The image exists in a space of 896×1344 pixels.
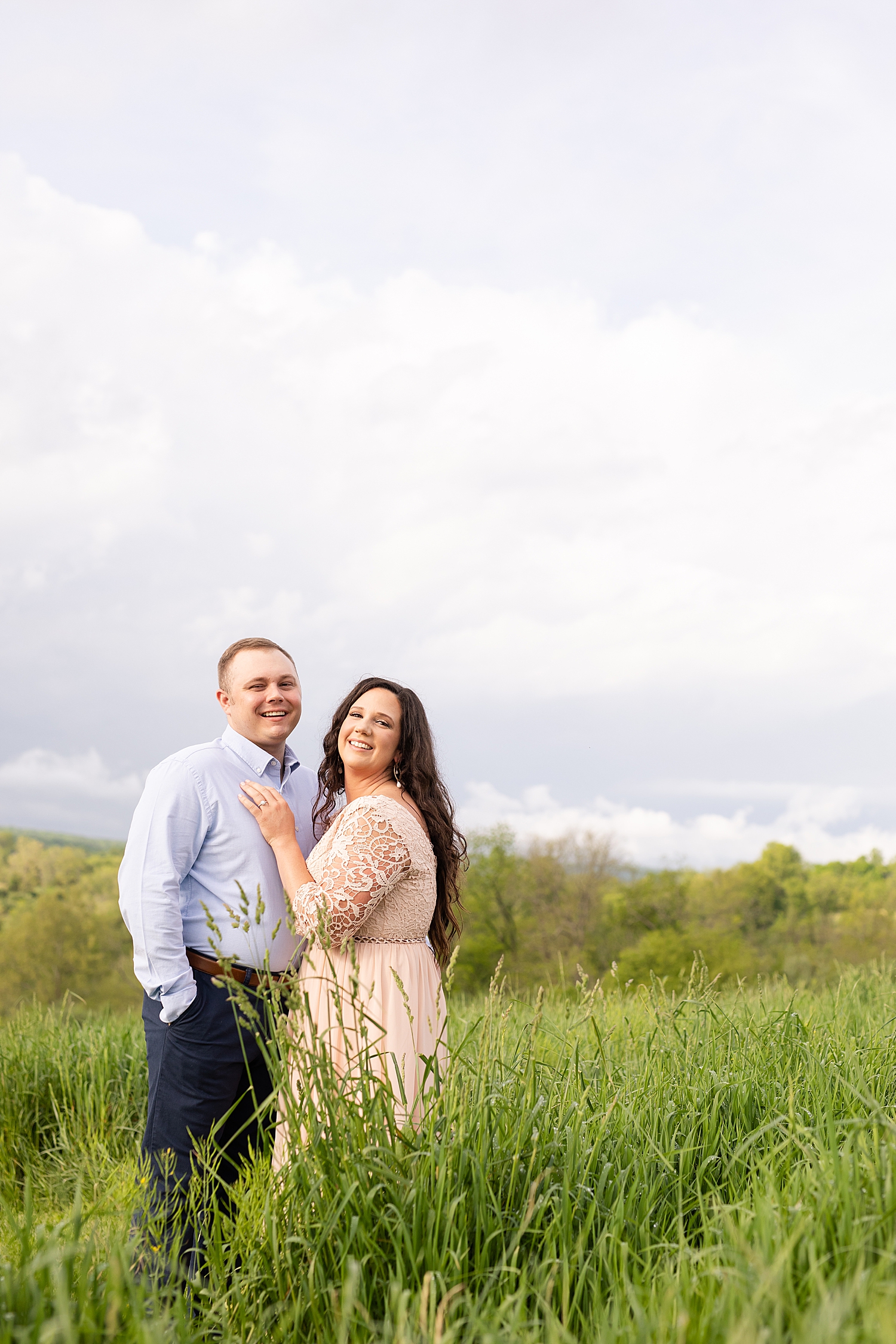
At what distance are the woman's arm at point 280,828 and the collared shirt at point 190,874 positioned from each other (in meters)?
0.10

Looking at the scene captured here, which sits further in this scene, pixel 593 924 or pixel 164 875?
pixel 593 924

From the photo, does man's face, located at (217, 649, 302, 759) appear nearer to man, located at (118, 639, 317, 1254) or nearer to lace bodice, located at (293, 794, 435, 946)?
man, located at (118, 639, 317, 1254)

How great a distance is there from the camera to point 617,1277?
8.27 ft

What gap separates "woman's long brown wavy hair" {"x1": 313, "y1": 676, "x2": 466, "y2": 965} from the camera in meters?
4.59

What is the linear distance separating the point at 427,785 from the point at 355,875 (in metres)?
0.83

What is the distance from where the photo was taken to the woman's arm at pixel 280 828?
→ 4.35 m

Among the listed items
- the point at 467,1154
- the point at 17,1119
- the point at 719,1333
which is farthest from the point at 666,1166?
the point at 17,1119

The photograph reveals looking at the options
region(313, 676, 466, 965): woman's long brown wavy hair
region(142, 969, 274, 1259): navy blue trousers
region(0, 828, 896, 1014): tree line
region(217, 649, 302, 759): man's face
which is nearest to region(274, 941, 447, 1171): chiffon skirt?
region(313, 676, 466, 965): woman's long brown wavy hair

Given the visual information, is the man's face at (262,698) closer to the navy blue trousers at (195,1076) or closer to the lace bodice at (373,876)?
the lace bodice at (373,876)

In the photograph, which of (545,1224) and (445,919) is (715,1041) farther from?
(545,1224)

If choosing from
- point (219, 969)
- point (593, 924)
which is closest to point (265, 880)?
point (219, 969)

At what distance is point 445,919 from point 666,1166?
181 cm

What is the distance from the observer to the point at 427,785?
182 inches

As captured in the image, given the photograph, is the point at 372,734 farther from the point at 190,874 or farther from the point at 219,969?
the point at 219,969
